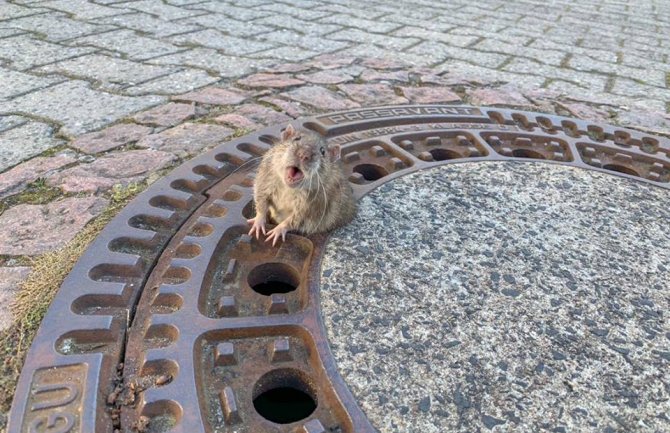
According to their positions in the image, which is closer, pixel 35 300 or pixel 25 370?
pixel 25 370

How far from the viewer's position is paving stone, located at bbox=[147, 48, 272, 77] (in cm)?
336

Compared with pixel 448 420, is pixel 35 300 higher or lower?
higher

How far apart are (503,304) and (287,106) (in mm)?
1721

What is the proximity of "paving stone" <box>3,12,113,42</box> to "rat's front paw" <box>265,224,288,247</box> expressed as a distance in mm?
2753

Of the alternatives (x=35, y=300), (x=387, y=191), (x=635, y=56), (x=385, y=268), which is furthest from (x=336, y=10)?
(x=35, y=300)

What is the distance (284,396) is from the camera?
5.03 feet

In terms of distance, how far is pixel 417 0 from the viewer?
19.5ft

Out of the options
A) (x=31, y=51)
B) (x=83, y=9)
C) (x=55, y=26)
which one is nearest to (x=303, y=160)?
(x=31, y=51)

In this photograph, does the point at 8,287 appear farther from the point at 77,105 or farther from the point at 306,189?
the point at 77,105

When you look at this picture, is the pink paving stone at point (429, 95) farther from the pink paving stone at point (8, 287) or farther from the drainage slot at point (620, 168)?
the pink paving stone at point (8, 287)

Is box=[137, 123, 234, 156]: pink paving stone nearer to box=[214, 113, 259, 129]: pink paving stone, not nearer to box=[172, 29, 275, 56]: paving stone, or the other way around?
box=[214, 113, 259, 129]: pink paving stone

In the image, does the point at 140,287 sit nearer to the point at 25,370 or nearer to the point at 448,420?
the point at 25,370

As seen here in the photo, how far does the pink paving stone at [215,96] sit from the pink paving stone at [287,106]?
0.47 feet

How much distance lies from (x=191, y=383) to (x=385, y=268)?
0.72 meters
